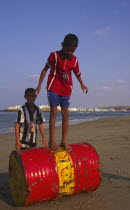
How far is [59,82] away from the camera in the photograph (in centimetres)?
387

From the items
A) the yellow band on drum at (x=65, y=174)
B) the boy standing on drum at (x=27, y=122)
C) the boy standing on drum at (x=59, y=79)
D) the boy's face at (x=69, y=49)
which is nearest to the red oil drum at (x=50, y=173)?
the yellow band on drum at (x=65, y=174)

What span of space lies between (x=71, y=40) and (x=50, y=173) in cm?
197

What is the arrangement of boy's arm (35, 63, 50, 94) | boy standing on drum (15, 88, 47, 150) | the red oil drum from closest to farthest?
the red oil drum → boy's arm (35, 63, 50, 94) → boy standing on drum (15, 88, 47, 150)

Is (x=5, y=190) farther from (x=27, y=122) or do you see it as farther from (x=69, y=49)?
(x=69, y=49)

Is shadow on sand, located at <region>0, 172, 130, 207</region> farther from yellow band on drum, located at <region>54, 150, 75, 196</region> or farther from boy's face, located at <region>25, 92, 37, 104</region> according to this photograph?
boy's face, located at <region>25, 92, 37, 104</region>

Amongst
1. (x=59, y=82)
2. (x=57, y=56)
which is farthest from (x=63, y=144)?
(x=57, y=56)

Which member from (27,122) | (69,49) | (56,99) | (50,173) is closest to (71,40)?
(69,49)

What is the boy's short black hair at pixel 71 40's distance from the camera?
12.1 feet

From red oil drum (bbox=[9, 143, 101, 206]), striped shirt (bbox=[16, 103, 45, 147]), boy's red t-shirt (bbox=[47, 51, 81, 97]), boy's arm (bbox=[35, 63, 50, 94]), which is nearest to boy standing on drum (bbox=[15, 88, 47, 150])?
striped shirt (bbox=[16, 103, 45, 147])

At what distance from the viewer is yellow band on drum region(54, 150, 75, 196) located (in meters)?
3.33

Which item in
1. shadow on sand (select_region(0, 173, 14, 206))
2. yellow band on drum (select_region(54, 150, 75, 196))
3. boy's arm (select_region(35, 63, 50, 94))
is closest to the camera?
yellow band on drum (select_region(54, 150, 75, 196))

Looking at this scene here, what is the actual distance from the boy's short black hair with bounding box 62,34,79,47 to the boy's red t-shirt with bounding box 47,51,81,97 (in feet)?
0.81

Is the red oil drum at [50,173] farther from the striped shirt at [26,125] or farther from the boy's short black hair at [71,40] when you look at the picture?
the boy's short black hair at [71,40]

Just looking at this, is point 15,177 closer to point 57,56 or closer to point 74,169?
point 74,169
